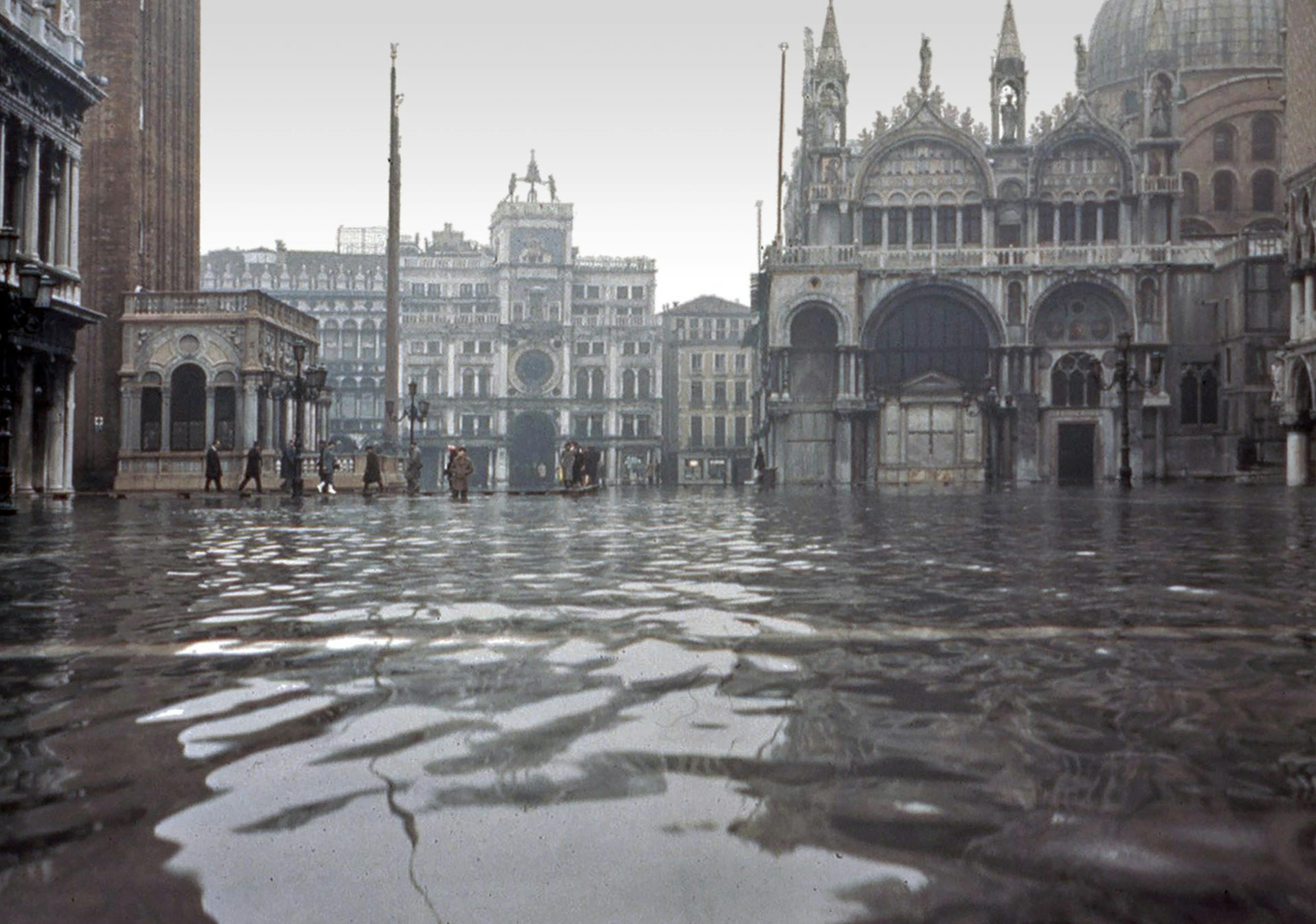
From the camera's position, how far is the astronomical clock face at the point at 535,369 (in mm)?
82562

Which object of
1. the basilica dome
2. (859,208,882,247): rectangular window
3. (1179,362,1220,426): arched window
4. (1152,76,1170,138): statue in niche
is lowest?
(1179,362,1220,426): arched window

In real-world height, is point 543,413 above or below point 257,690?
above

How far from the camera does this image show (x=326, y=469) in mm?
31859

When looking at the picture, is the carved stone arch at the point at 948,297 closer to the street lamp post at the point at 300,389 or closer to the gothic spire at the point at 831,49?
the gothic spire at the point at 831,49

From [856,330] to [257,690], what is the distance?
1809 inches

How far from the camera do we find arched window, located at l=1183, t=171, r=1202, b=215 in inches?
2240

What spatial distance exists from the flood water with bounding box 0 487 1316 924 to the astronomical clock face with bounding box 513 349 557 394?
76831 millimetres

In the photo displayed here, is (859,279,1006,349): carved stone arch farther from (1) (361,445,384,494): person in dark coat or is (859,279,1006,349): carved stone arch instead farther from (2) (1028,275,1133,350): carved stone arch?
(1) (361,445,384,494): person in dark coat

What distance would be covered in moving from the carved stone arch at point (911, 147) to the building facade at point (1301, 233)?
13.1 m

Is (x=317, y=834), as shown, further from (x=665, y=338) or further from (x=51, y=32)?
(x=665, y=338)

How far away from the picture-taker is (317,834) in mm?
1816

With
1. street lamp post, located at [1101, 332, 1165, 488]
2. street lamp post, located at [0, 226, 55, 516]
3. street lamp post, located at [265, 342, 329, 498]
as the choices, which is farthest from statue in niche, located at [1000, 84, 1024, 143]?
street lamp post, located at [0, 226, 55, 516]

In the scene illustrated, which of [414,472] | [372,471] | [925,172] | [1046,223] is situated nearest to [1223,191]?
[1046,223]

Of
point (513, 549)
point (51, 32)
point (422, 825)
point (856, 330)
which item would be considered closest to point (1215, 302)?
point (856, 330)
